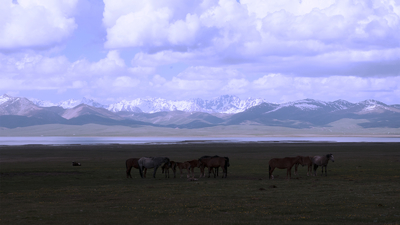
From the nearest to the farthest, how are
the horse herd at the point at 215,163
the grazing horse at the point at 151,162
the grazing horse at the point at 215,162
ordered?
the horse herd at the point at 215,163, the grazing horse at the point at 215,162, the grazing horse at the point at 151,162

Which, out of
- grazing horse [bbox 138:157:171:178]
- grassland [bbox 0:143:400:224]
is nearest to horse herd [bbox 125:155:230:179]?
grazing horse [bbox 138:157:171:178]

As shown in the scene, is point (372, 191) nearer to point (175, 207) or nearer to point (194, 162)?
point (175, 207)

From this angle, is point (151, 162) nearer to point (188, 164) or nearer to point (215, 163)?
point (188, 164)

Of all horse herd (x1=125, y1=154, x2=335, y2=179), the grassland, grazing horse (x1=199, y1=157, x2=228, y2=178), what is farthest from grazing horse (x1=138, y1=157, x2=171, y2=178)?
the grassland

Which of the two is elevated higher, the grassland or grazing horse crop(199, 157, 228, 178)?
grazing horse crop(199, 157, 228, 178)

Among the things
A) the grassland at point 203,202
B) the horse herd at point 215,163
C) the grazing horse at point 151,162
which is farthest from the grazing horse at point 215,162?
the grassland at point 203,202

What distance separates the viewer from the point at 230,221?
557 inches

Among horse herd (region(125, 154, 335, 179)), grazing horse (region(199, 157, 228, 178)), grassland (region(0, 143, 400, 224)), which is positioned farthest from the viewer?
grazing horse (region(199, 157, 228, 178))

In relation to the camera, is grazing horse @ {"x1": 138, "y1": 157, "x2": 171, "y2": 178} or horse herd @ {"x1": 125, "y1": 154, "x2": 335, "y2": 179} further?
grazing horse @ {"x1": 138, "y1": 157, "x2": 171, "y2": 178}

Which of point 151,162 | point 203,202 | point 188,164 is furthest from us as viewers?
point 151,162

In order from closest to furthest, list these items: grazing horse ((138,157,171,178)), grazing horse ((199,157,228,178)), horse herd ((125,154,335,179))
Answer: horse herd ((125,154,335,179)) → grazing horse ((199,157,228,178)) → grazing horse ((138,157,171,178))

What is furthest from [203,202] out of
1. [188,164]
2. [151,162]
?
[151,162]

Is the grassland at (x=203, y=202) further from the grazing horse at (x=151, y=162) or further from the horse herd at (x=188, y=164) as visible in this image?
the grazing horse at (x=151, y=162)

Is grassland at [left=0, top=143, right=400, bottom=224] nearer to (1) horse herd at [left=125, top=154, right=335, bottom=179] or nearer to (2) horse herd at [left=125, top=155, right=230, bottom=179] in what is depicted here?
(1) horse herd at [left=125, top=154, right=335, bottom=179]
